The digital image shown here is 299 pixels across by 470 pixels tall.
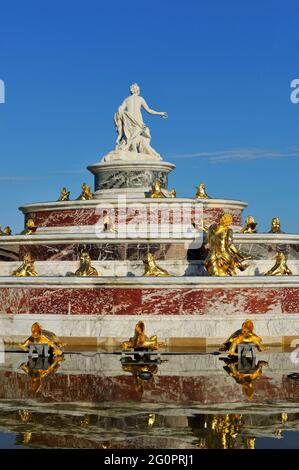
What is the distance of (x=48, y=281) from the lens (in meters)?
22.0

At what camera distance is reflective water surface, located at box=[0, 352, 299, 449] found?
37.8ft

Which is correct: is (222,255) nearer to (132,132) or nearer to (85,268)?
(85,268)

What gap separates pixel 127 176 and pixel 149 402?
19.1 m

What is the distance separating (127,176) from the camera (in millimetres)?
32438

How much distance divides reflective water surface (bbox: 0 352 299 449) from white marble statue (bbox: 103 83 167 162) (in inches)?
587

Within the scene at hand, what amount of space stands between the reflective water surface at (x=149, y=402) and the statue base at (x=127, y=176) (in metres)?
13.5

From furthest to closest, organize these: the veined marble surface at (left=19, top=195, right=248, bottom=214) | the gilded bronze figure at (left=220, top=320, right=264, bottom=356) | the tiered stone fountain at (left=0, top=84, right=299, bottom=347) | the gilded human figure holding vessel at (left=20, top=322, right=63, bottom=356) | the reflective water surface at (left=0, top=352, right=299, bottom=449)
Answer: the veined marble surface at (left=19, top=195, right=248, bottom=214) → the tiered stone fountain at (left=0, top=84, right=299, bottom=347) → the gilded human figure holding vessel at (left=20, top=322, right=63, bottom=356) → the gilded bronze figure at (left=220, top=320, right=264, bottom=356) → the reflective water surface at (left=0, top=352, right=299, bottom=449)

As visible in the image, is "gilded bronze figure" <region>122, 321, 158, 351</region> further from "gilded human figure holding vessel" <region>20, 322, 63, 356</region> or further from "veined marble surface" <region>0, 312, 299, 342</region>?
"veined marble surface" <region>0, 312, 299, 342</region>

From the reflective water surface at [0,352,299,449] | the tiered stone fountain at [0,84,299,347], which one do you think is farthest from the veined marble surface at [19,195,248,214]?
the reflective water surface at [0,352,299,449]

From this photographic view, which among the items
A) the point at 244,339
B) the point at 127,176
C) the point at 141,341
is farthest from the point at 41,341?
the point at 127,176

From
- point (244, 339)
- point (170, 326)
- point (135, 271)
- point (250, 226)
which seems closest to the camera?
point (244, 339)

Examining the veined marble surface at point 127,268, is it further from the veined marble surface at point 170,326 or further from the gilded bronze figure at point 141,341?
the gilded bronze figure at point 141,341

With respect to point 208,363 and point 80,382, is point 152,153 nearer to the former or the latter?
point 208,363

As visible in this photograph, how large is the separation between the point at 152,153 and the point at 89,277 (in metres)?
12.6
